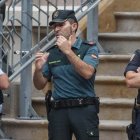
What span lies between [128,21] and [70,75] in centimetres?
322

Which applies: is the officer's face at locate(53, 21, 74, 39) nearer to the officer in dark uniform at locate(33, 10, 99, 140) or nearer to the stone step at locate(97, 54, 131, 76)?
the officer in dark uniform at locate(33, 10, 99, 140)

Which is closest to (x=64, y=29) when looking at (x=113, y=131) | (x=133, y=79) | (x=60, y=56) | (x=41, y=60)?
(x=60, y=56)

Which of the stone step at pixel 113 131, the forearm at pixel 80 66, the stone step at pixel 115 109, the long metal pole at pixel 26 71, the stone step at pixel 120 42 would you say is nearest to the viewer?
the forearm at pixel 80 66

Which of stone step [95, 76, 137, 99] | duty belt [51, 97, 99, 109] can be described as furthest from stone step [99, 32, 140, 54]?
duty belt [51, 97, 99, 109]

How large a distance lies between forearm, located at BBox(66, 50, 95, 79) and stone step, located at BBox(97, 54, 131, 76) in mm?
2390

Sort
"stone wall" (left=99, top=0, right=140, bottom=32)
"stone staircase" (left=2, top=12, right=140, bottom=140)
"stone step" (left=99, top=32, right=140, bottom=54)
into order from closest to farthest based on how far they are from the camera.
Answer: "stone staircase" (left=2, top=12, right=140, bottom=140)
"stone step" (left=99, top=32, right=140, bottom=54)
"stone wall" (left=99, top=0, right=140, bottom=32)

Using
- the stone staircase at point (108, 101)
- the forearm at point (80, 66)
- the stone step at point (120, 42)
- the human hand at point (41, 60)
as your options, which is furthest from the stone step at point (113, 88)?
the forearm at point (80, 66)

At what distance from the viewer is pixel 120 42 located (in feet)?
29.7

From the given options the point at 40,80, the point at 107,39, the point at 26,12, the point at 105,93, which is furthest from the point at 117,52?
the point at 40,80

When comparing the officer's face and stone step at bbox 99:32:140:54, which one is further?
stone step at bbox 99:32:140:54

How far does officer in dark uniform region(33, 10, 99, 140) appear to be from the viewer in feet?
20.5

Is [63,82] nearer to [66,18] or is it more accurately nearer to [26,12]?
[66,18]

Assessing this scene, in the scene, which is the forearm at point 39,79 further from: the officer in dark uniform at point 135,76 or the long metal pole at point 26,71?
the long metal pole at point 26,71

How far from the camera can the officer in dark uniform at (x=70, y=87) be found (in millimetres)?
6246
